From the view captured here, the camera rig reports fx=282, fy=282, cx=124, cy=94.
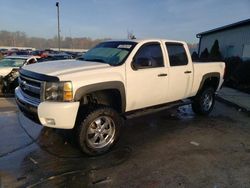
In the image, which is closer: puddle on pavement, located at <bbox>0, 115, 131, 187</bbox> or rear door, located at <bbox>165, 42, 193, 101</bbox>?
puddle on pavement, located at <bbox>0, 115, 131, 187</bbox>

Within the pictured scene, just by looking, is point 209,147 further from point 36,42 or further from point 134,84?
point 36,42

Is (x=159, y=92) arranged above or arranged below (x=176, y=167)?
above

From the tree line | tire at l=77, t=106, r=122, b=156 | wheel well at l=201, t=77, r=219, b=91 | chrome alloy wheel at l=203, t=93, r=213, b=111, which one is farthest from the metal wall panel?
the tree line

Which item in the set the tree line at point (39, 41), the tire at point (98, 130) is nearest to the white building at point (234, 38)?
the tire at point (98, 130)

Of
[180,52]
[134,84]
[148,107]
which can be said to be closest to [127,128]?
[148,107]

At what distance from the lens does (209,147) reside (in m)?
5.49

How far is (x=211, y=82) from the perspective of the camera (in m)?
8.16

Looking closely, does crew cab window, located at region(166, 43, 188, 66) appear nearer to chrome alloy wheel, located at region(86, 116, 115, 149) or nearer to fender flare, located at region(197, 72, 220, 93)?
fender flare, located at region(197, 72, 220, 93)

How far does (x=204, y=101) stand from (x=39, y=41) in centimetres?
9704

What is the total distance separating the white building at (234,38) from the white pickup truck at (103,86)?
13.3 meters

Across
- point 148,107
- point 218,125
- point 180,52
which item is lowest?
point 218,125

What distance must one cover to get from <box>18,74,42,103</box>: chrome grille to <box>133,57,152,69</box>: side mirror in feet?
6.06

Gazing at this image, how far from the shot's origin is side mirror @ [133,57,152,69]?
5480mm

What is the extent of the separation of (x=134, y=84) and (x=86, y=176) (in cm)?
203
